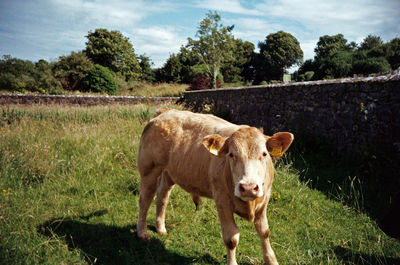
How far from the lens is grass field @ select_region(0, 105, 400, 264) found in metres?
2.88

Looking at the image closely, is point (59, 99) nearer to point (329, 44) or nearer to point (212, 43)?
point (212, 43)

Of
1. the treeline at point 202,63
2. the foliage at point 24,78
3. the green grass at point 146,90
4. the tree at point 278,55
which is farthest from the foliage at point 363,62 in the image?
the foliage at point 24,78

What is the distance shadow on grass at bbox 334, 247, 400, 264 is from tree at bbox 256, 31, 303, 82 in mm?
42753

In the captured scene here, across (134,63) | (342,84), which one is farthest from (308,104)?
(134,63)

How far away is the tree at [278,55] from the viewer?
4250cm

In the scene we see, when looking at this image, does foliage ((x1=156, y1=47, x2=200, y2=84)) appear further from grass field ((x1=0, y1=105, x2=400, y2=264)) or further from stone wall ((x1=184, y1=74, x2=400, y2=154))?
grass field ((x1=0, y1=105, x2=400, y2=264))

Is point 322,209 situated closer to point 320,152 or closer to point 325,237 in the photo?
point 325,237

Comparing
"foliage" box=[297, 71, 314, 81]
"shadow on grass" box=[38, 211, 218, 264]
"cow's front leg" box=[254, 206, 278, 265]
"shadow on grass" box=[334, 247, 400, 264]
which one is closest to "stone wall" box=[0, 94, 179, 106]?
"shadow on grass" box=[38, 211, 218, 264]

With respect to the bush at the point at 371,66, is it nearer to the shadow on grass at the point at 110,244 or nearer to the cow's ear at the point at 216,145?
the cow's ear at the point at 216,145

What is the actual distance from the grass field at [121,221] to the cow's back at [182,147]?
0.92m

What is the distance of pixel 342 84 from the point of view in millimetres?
6133

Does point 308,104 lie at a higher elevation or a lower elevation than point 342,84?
lower

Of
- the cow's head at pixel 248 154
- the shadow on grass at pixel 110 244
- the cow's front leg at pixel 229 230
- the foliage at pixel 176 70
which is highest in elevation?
the foliage at pixel 176 70

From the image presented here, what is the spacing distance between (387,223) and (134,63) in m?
38.1
